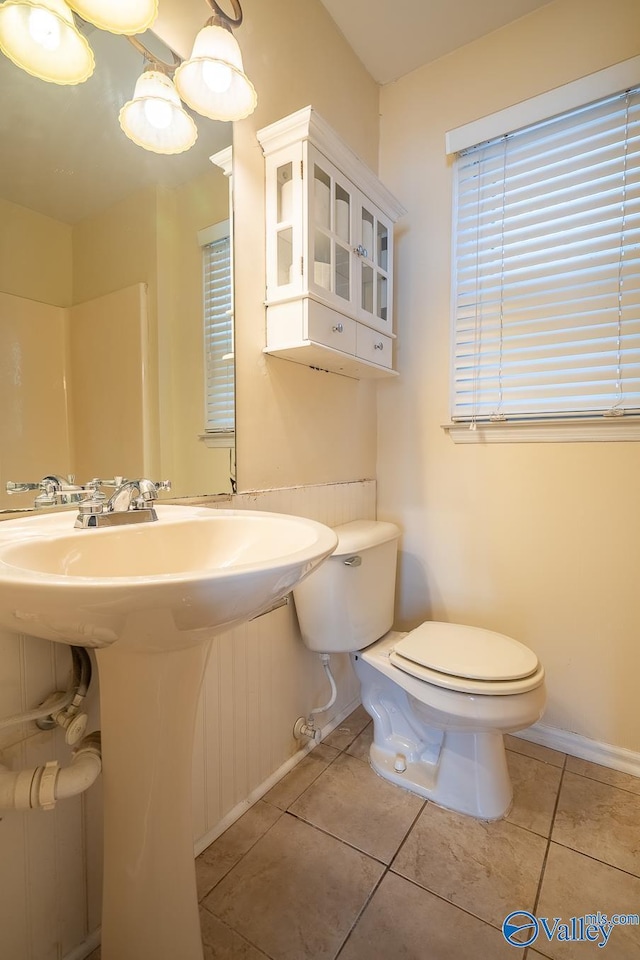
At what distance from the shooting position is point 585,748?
4.57 ft

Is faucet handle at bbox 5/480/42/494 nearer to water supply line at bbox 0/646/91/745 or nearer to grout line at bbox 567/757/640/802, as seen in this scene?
water supply line at bbox 0/646/91/745

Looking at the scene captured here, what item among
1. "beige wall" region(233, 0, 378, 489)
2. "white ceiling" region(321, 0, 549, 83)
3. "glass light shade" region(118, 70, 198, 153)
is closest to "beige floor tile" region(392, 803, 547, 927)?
"beige wall" region(233, 0, 378, 489)

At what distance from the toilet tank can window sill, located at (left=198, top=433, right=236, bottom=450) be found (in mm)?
414

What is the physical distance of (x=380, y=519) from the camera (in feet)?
5.83

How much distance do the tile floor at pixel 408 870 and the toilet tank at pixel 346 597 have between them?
422 millimetres

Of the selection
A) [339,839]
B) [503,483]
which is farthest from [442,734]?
[503,483]

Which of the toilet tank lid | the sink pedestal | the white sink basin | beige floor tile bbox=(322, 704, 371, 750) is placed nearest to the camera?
the white sink basin

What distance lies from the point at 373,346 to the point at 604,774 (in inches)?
60.4

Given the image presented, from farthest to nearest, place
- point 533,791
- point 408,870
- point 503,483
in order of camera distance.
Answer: point 503,483 < point 533,791 < point 408,870

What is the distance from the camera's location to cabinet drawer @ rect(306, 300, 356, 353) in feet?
3.77

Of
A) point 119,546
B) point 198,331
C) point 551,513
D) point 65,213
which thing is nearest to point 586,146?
point 551,513

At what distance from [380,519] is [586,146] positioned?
4.59 ft

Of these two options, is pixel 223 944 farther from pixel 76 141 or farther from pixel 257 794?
pixel 76 141

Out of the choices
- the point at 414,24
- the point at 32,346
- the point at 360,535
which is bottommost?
the point at 360,535
